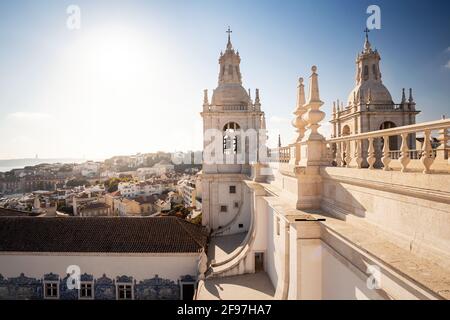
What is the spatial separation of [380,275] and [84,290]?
16.8m

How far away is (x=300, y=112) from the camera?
7.20 meters

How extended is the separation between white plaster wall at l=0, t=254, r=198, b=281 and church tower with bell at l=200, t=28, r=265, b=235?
4873mm

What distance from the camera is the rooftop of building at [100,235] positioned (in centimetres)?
1520

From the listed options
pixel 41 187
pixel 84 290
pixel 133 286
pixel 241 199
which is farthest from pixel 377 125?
pixel 41 187

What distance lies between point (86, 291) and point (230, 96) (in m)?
16.0

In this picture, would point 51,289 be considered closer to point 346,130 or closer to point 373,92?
point 346,130

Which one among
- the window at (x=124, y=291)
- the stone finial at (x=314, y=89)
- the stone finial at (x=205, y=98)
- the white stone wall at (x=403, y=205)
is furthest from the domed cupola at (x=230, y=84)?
the white stone wall at (x=403, y=205)

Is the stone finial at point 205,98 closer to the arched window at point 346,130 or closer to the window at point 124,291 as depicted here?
the arched window at point 346,130

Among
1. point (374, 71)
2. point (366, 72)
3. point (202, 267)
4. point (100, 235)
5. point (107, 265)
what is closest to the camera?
point (202, 267)

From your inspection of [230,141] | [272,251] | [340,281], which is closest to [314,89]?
[340,281]

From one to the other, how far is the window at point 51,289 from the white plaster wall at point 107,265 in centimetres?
65

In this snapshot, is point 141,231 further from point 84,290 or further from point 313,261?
point 313,261

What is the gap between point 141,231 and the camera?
16500 millimetres
